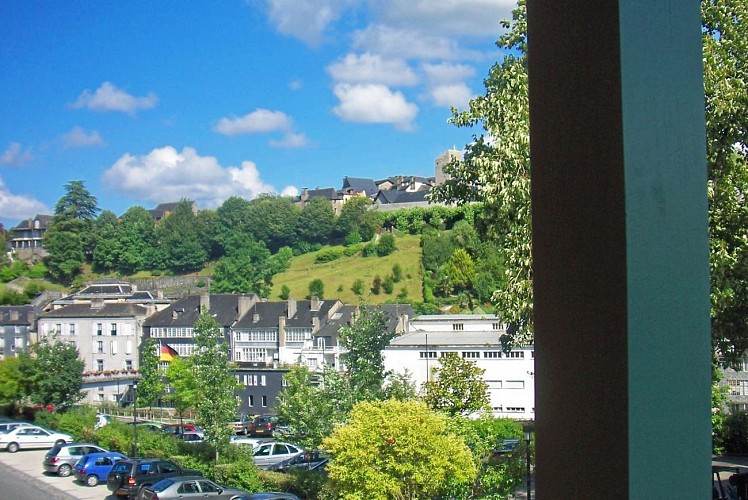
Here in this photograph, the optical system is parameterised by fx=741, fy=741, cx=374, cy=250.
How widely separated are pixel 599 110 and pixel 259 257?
7474cm

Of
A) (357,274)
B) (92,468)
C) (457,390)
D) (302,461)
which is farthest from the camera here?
(357,274)

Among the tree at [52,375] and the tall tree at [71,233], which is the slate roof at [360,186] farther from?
the tree at [52,375]

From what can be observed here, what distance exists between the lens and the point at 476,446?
41.9 ft

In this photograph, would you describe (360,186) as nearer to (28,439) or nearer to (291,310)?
(291,310)

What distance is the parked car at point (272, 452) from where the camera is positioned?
21.5 meters

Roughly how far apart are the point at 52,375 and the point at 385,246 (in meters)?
50.3

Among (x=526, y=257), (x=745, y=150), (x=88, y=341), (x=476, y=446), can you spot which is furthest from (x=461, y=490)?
(x=88, y=341)

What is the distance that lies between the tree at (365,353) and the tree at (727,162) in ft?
35.2

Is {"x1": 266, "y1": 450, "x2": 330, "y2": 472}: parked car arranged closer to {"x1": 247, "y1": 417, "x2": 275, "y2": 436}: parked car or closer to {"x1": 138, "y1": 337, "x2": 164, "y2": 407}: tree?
{"x1": 247, "y1": 417, "x2": 275, "y2": 436}: parked car

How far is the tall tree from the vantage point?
78625 mm

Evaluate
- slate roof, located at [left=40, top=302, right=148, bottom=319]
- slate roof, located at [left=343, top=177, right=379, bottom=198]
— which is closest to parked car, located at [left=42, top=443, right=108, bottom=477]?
slate roof, located at [left=40, top=302, right=148, bottom=319]

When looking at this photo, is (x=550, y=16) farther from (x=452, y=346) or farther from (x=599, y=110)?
(x=452, y=346)

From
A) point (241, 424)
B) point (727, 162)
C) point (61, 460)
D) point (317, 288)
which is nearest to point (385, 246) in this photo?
point (317, 288)

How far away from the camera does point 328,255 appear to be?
266 ft
